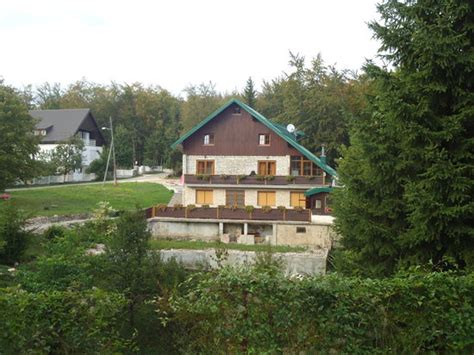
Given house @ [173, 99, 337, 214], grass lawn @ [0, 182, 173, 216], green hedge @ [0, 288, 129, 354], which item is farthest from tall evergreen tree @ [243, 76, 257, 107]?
green hedge @ [0, 288, 129, 354]

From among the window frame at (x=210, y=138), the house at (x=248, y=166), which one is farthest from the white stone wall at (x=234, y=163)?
the window frame at (x=210, y=138)

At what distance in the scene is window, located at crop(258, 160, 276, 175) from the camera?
106 ft

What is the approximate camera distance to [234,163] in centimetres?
3297

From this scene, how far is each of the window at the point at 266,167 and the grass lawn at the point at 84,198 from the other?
9.02 meters

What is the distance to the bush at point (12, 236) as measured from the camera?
18.7 metres

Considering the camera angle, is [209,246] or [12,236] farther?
[209,246]

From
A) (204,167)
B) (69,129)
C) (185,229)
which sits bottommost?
(185,229)

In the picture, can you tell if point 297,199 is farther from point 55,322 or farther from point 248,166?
point 55,322

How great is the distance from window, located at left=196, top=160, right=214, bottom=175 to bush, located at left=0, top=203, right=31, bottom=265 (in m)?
15.4

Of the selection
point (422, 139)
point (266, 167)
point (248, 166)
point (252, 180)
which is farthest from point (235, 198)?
point (422, 139)

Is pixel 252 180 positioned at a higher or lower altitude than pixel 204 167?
lower

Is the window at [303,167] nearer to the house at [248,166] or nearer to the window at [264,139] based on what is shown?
the house at [248,166]

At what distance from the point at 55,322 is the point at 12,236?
14.1 meters

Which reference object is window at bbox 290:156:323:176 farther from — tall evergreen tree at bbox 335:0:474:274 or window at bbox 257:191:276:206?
tall evergreen tree at bbox 335:0:474:274
